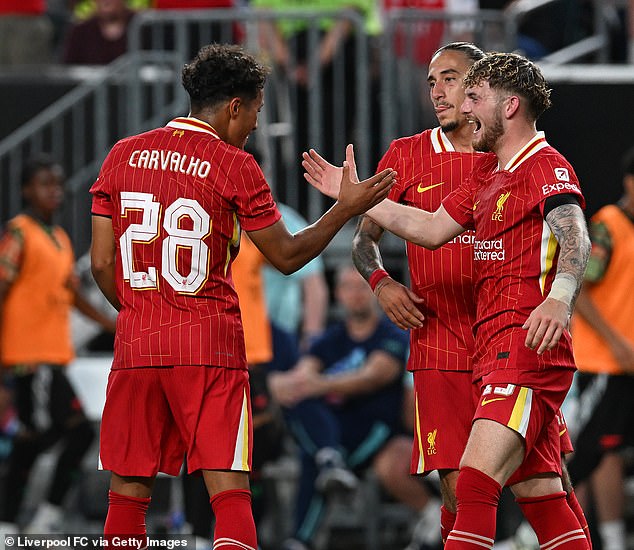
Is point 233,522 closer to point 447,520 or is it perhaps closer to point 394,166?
point 447,520

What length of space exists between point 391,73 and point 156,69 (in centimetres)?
199

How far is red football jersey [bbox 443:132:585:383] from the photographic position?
6055 mm

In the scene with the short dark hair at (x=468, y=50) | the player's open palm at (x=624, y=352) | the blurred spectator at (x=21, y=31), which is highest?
the blurred spectator at (x=21, y=31)

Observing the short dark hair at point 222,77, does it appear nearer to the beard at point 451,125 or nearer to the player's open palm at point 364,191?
the player's open palm at point 364,191

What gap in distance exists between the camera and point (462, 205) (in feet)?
21.0

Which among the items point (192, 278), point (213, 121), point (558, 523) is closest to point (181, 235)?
point (192, 278)

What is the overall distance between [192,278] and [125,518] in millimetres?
1086

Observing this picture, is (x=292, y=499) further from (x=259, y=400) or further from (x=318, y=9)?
(x=318, y=9)

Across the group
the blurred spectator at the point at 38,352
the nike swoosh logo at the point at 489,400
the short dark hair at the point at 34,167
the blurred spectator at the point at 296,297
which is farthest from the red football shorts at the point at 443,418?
the short dark hair at the point at 34,167

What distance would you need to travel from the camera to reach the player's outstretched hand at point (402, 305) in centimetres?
667

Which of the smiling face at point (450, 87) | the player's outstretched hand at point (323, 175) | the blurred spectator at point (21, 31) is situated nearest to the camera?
the player's outstretched hand at point (323, 175)

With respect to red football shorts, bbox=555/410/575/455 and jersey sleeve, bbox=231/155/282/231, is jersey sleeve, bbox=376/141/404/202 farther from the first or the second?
red football shorts, bbox=555/410/575/455

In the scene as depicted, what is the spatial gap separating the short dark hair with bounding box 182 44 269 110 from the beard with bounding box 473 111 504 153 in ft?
3.34

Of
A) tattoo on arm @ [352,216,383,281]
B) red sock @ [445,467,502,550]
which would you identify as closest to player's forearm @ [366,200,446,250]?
tattoo on arm @ [352,216,383,281]
